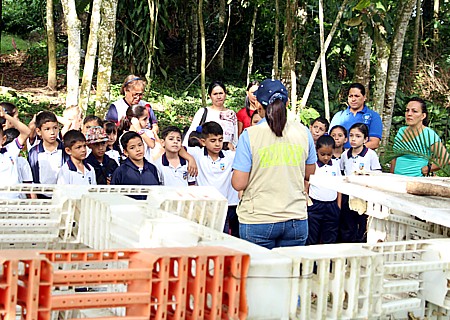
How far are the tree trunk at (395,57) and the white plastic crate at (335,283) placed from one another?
7691mm

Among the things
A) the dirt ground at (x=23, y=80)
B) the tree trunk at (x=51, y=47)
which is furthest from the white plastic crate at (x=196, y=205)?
the tree trunk at (x=51, y=47)

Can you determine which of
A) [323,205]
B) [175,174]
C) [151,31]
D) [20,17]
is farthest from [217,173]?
[20,17]

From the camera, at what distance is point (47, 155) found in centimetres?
606

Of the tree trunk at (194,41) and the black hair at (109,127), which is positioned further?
the tree trunk at (194,41)

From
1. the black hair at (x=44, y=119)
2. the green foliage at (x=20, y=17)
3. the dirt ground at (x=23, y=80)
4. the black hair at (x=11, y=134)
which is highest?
the green foliage at (x=20, y=17)

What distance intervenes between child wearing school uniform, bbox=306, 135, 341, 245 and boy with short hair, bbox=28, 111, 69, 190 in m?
2.36

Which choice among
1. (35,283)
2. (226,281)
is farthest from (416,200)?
(35,283)

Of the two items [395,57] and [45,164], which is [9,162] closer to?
[45,164]

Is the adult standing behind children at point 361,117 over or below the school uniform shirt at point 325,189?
over

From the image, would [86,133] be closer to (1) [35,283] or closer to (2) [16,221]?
(2) [16,221]

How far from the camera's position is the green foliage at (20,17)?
23672mm

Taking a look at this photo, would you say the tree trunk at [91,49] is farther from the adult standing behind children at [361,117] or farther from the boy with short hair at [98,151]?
the adult standing behind children at [361,117]

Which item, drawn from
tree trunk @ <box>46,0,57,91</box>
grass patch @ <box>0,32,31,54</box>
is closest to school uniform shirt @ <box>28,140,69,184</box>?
tree trunk @ <box>46,0,57,91</box>

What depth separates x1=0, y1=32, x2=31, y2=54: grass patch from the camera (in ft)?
72.5
